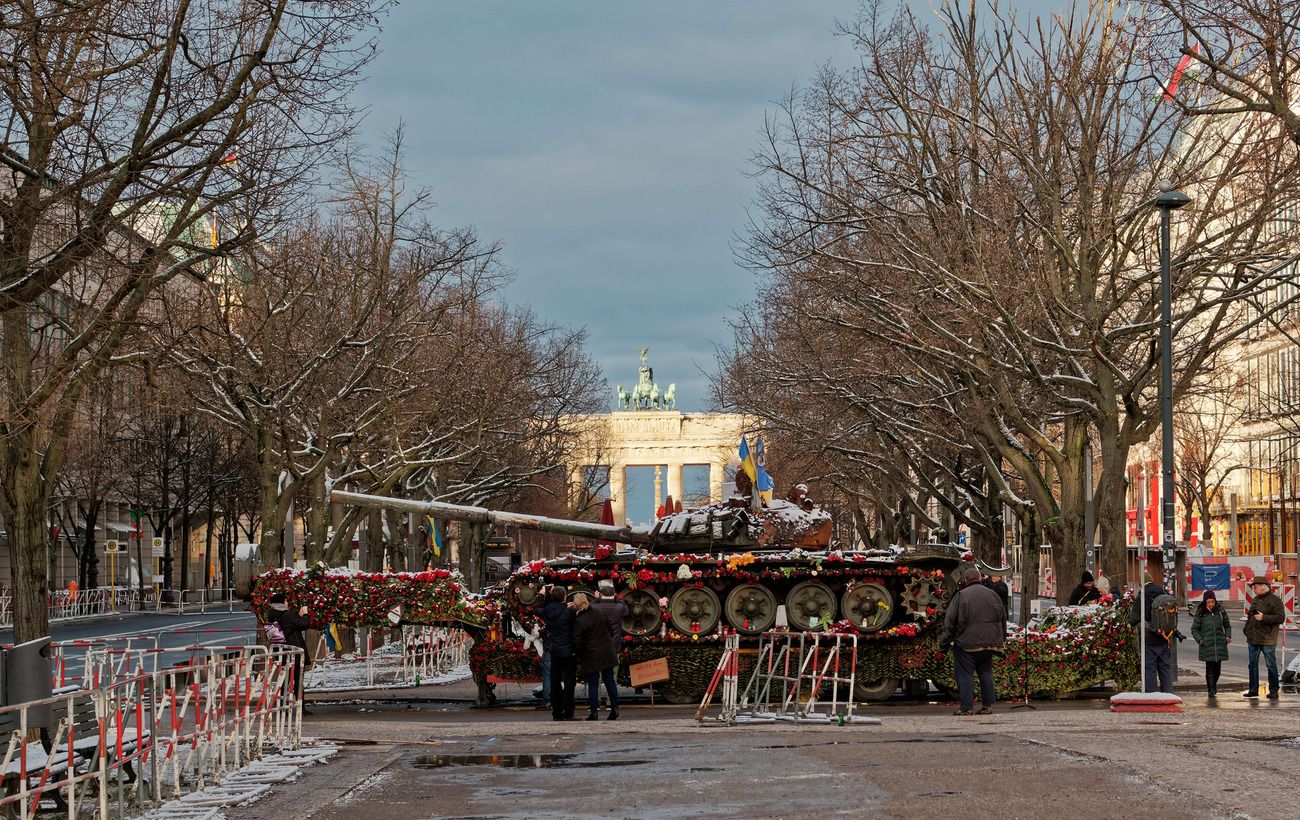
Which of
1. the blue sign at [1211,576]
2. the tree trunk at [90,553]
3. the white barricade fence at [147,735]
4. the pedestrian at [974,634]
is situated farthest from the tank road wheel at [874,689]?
the tree trunk at [90,553]

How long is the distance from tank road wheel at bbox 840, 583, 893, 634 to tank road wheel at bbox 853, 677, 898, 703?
24.4 inches

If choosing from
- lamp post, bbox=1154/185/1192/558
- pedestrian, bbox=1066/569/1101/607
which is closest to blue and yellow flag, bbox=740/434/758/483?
pedestrian, bbox=1066/569/1101/607

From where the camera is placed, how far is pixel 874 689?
21125 millimetres

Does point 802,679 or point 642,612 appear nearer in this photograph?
point 802,679

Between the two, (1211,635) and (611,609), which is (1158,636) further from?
(611,609)

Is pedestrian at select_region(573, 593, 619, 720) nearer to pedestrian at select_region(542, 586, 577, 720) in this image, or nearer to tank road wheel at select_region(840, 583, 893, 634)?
pedestrian at select_region(542, 586, 577, 720)

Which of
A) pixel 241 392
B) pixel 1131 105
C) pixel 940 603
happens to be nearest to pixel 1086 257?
pixel 1131 105

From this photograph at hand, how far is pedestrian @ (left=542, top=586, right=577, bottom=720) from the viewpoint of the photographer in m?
19.0

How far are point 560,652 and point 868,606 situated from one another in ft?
13.2

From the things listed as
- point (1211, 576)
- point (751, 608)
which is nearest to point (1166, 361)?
A: point (751, 608)

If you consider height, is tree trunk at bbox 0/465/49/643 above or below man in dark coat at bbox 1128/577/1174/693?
above

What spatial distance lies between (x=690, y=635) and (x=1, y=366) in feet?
27.1

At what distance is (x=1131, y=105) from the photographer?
26.2m

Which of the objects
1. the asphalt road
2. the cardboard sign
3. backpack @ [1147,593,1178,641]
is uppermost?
backpack @ [1147,593,1178,641]
